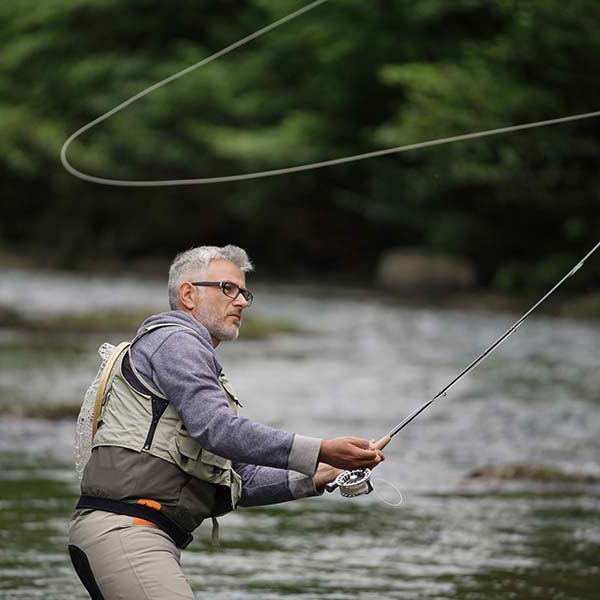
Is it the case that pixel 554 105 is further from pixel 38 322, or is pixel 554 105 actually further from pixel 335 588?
pixel 335 588

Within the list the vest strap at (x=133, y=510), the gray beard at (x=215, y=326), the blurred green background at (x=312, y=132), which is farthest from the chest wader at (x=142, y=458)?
the blurred green background at (x=312, y=132)

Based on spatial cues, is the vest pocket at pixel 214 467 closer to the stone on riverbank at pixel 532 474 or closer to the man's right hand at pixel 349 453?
the man's right hand at pixel 349 453

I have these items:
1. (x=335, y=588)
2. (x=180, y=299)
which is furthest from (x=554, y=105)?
(x=180, y=299)

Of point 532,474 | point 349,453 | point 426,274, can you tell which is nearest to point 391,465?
point 532,474

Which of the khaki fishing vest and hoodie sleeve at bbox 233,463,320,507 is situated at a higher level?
the khaki fishing vest

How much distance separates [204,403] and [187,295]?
40 cm

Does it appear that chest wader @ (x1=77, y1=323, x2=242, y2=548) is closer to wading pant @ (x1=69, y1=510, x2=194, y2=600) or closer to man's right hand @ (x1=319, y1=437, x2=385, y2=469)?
wading pant @ (x1=69, y1=510, x2=194, y2=600)

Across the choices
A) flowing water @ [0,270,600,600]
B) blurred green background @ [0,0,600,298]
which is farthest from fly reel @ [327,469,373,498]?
blurred green background @ [0,0,600,298]

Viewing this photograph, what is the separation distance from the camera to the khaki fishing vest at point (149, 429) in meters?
3.61

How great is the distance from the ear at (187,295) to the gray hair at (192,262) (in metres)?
0.01

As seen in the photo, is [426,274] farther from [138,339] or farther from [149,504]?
[149,504]

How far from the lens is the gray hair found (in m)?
3.87

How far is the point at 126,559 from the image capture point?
3.54 metres

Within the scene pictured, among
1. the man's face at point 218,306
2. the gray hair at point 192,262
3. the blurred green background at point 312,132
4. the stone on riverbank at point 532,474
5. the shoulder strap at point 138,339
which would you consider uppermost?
the blurred green background at point 312,132
